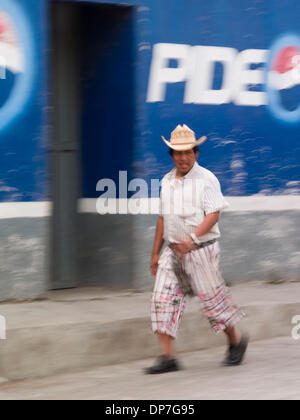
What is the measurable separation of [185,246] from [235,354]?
39.1 inches

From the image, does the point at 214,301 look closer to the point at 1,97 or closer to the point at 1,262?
the point at 1,262

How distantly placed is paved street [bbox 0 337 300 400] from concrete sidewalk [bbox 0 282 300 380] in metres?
0.11

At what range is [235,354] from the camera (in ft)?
23.2

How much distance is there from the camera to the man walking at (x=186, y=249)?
6.67 metres

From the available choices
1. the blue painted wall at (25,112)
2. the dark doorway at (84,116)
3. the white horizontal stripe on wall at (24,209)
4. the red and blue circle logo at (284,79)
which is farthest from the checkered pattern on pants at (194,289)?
the red and blue circle logo at (284,79)

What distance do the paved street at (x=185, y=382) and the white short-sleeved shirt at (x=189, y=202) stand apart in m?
0.98

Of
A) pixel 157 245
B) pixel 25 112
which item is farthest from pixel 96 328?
pixel 25 112

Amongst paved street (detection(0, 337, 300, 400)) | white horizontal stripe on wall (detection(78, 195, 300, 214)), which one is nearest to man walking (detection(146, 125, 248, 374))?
paved street (detection(0, 337, 300, 400))

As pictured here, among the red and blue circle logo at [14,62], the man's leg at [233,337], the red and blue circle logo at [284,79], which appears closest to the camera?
the man's leg at [233,337]

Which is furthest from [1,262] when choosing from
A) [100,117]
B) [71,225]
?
[100,117]

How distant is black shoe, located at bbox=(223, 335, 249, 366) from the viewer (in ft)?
23.2

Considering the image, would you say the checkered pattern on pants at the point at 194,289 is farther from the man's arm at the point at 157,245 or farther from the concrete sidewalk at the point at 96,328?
the concrete sidewalk at the point at 96,328

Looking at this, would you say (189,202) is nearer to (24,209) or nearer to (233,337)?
(233,337)

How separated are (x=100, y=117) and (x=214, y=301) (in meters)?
2.70
